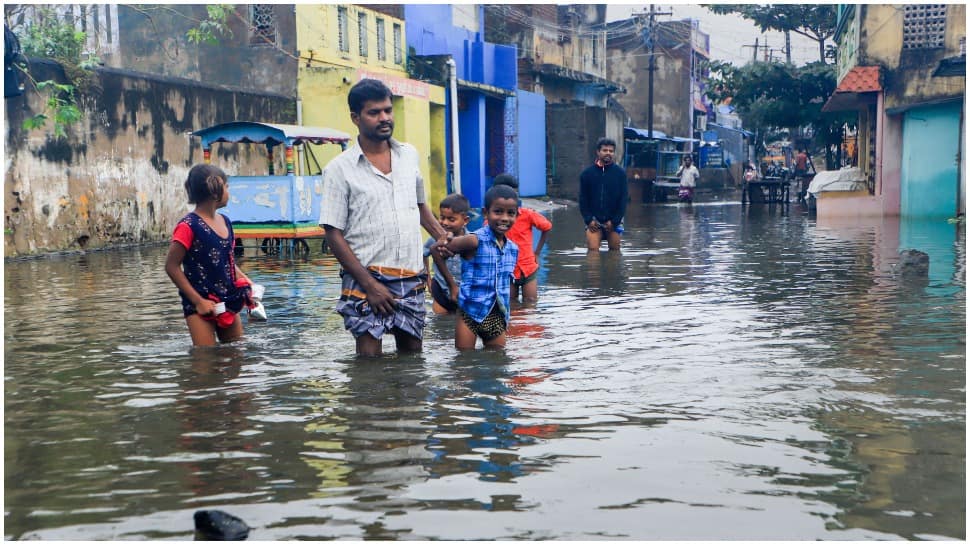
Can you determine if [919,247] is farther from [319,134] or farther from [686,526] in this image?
[686,526]

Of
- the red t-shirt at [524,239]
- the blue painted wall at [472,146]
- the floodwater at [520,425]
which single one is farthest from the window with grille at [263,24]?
the red t-shirt at [524,239]

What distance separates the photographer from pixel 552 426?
5.06 meters

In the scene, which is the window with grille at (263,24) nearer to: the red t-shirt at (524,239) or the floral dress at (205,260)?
the red t-shirt at (524,239)

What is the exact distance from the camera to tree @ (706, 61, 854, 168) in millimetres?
34688

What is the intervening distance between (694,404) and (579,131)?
122 ft

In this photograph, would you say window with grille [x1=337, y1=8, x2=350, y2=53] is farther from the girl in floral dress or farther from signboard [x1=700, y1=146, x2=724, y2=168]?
signboard [x1=700, y1=146, x2=724, y2=168]

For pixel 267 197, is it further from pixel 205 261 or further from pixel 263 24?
pixel 263 24

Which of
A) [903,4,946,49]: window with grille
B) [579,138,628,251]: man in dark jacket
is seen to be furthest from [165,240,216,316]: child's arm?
[903,4,946,49]: window with grille

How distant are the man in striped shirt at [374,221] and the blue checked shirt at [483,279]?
0.70 m

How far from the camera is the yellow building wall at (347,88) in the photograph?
25969 millimetres

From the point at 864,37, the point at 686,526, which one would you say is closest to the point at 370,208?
the point at 686,526

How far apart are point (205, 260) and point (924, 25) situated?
19.9m

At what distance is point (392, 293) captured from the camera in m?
6.04

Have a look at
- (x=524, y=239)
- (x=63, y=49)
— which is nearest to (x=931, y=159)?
(x=524, y=239)
